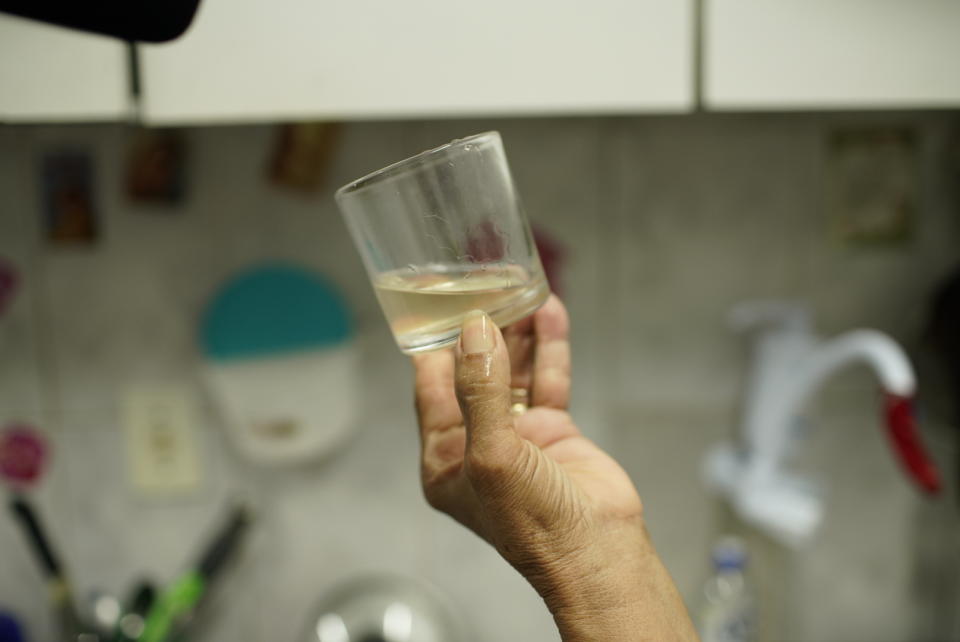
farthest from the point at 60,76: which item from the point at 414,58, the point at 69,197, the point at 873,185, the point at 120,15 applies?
the point at 873,185

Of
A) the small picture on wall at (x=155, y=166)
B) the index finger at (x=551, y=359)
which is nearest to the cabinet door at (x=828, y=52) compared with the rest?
the index finger at (x=551, y=359)

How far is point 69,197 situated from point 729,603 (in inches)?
44.3

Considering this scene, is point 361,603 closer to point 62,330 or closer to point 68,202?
point 62,330

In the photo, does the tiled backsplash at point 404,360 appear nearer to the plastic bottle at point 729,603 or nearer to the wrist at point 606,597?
the plastic bottle at point 729,603

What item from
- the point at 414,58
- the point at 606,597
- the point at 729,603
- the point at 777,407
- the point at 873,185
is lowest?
the point at 729,603

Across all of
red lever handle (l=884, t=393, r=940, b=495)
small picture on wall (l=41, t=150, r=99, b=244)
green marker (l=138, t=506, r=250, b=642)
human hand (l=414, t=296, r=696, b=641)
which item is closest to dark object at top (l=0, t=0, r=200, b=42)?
human hand (l=414, t=296, r=696, b=641)

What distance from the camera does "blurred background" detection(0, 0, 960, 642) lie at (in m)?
1.01

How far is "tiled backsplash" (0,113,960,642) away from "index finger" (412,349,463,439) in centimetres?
43

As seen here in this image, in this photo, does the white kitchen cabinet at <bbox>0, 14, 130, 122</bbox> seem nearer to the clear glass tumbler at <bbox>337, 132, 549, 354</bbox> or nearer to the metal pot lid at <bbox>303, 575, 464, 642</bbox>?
the clear glass tumbler at <bbox>337, 132, 549, 354</bbox>

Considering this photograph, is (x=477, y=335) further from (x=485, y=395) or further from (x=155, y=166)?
(x=155, y=166)

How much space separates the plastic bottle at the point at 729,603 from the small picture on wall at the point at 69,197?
1.03 metres

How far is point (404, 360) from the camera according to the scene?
1059mm

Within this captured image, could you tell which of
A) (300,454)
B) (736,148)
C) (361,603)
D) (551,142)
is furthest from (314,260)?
(736,148)

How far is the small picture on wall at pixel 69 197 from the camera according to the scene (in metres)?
0.99
